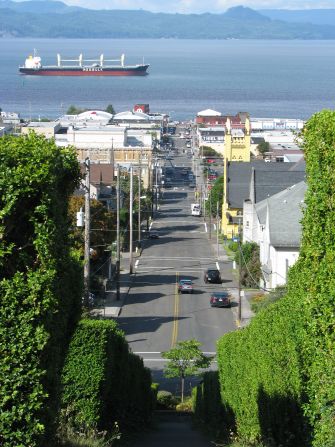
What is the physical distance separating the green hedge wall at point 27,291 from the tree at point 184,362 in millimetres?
17491

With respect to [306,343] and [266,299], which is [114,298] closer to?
[266,299]

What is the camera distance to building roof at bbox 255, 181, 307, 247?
39500 millimetres

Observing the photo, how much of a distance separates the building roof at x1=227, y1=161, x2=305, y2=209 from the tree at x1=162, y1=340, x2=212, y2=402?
2873cm

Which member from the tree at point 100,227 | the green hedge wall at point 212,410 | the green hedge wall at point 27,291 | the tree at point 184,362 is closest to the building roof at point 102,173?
the tree at point 100,227

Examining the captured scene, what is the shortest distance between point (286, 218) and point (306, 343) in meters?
28.9

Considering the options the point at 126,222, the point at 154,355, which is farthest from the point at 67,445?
the point at 126,222

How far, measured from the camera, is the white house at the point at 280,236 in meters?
39.4

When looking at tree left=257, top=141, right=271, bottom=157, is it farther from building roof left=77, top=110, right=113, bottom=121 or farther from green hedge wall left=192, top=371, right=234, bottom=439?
green hedge wall left=192, top=371, right=234, bottom=439

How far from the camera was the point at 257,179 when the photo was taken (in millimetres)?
58812

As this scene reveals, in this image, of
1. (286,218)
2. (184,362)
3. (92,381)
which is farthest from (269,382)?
(286,218)

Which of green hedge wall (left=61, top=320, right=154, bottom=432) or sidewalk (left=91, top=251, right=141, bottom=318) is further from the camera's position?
sidewalk (left=91, top=251, right=141, bottom=318)

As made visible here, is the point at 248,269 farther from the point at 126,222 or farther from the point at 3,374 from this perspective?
the point at 3,374

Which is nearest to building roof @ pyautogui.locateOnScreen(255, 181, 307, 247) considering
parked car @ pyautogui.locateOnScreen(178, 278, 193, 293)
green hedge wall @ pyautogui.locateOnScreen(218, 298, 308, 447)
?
parked car @ pyautogui.locateOnScreen(178, 278, 193, 293)

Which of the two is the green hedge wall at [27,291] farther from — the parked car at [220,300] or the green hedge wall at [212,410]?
the parked car at [220,300]
